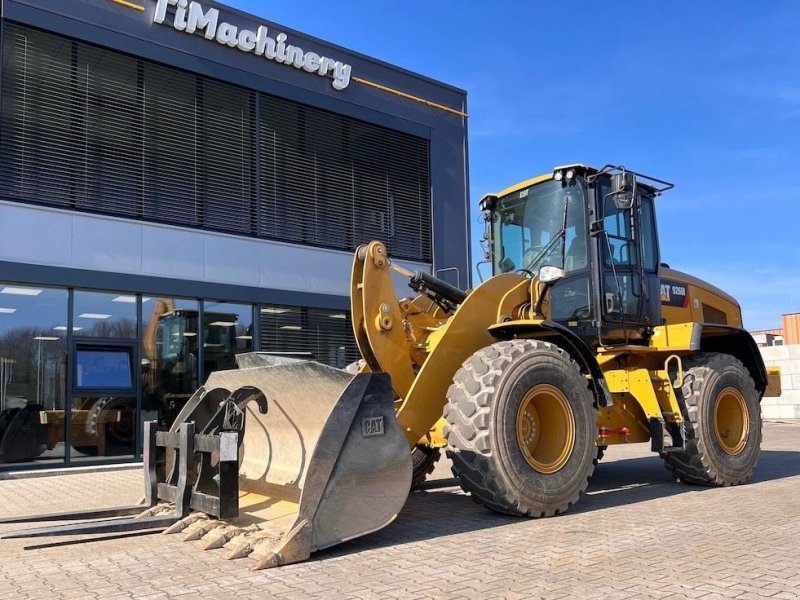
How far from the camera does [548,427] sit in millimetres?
6816

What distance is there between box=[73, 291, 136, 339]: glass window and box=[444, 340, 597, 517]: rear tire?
331 inches

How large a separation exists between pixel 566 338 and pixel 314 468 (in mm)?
3194

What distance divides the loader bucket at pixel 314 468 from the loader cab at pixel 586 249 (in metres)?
2.68

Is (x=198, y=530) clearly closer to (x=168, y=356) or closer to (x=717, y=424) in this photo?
(x=717, y=424)

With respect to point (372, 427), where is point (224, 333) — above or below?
above

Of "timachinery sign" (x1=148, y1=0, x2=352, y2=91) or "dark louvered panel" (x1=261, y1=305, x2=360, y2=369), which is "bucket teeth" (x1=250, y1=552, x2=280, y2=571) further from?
"timachinery sign" (x1=148, y1=0, x2=352, y2=91)

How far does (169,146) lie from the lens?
13.7m

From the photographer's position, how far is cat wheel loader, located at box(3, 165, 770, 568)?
539 cm

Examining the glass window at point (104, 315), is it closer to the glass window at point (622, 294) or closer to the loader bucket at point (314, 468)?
the loader bucket at point (314, 468)

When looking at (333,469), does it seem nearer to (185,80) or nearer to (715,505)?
(715,505)

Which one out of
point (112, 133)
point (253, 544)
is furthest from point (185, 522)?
point (112, 133)

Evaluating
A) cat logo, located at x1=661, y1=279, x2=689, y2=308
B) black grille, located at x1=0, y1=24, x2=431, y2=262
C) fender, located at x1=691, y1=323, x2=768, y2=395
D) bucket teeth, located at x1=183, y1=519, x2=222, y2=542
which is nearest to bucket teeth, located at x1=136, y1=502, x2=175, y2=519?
bucket teeth, located at x1=183, y1=519, x2=222, y2=542

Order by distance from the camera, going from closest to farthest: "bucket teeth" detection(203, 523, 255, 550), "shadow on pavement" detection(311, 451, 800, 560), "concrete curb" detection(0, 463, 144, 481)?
"bucket teeth" detection(203, 523, 255, 550) < "shadow on pavement" detection(311, 451, 800, 560) < "concrete curb" detection(0, 463, 144, 481)

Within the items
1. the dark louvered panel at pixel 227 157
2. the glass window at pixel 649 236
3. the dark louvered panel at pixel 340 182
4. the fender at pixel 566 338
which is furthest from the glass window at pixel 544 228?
the dark louvered panel at pixel 340 182
